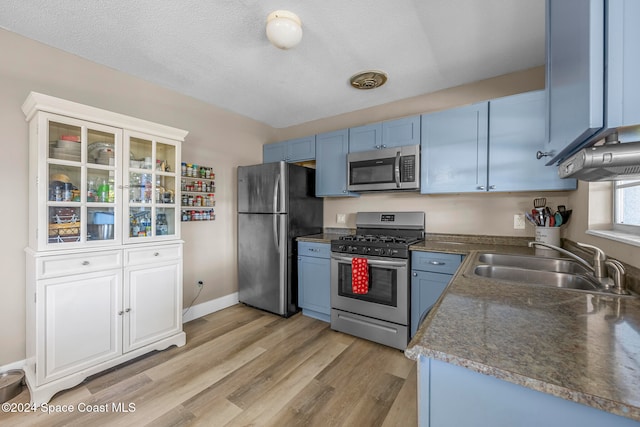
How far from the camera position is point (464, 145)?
7.64 ft

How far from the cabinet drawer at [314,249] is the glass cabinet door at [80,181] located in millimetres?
1696

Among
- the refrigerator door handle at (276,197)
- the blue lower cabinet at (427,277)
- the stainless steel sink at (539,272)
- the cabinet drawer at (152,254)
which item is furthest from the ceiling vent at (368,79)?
the cabinet drawer at (152,254)

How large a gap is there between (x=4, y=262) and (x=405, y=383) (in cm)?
296

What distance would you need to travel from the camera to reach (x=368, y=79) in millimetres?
2469

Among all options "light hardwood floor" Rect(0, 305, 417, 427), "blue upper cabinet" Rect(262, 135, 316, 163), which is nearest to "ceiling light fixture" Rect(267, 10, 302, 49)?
"blue upper cabinet" Rect(262, 135, 316, 163)

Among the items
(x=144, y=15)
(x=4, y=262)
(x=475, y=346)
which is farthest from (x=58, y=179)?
(x=475, y=346)

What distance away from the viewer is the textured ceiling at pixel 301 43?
1630 mm

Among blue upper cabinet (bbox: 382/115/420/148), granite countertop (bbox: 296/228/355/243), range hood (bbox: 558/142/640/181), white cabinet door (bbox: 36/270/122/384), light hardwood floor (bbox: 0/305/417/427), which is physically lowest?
light hardwood floor (bbox: 0/305/417/427)

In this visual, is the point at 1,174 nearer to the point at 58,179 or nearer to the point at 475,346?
the point at 58,179

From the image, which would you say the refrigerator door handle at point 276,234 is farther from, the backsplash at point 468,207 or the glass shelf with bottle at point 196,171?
the backsplash at point 468,207

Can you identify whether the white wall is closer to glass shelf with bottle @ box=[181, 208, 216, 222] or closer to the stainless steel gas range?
glass shelf with bottle @ box=[181, 208, 216, 222]

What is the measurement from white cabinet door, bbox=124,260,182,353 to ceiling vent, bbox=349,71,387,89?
236cm

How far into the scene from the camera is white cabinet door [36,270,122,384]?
168cm

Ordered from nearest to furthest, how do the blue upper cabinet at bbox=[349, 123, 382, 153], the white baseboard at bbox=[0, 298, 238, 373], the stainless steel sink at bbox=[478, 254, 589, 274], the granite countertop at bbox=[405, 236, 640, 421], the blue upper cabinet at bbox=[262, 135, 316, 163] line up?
1. the granite countertop at bbox=[405, 236, 640, 421]
2. the stainless steel sink at bbox=[478, 254, 589, 274]
3. the blue upper cabinet at bbox=[349, 123, 382, 153]
4. the white baseboard at bbox=[0, 298, 238, 373]
5. the blue upper cabinet at bbox=[262, 135, 316, 163]
